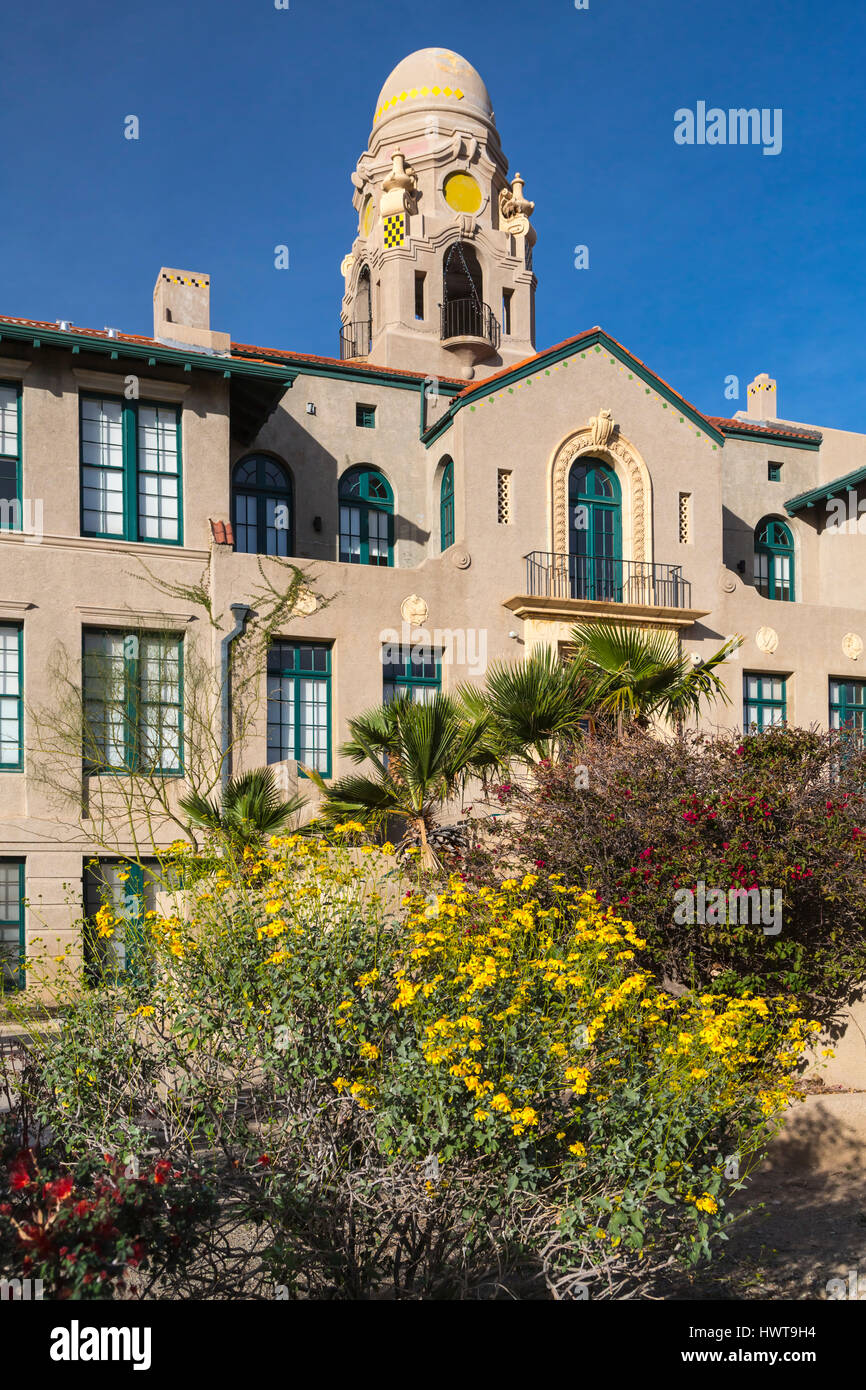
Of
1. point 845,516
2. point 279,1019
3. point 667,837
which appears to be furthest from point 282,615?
point 845,516

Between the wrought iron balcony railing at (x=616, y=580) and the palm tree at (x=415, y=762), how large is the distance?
6.54 metres

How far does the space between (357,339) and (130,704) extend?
20.0 metres

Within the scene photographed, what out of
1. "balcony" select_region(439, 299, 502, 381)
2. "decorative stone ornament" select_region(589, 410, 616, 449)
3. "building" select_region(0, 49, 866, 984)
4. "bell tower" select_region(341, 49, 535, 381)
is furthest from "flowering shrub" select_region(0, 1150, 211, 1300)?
"balcony" select_region(439, 299, 502, 381)

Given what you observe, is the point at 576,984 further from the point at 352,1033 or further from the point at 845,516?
the point at 845,516

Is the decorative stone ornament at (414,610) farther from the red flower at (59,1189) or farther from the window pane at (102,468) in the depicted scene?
the red flower at (59,1189)

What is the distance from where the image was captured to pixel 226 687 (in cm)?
2017

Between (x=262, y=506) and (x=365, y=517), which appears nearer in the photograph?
(x=262, y=506)

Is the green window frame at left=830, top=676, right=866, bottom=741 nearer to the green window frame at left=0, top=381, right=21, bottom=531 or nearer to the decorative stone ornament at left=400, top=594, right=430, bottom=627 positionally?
the decorative stone ornament at left=400, top=594, right=430, bottom=627

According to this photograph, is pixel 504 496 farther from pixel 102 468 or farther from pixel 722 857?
pixel 722 857

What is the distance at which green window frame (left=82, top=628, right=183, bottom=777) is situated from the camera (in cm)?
1969

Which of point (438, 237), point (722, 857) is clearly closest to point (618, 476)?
point (438, 237)

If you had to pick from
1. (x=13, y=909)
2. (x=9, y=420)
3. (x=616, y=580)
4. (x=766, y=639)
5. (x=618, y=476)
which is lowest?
(x=13, y=909)

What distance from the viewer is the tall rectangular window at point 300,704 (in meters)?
21.0

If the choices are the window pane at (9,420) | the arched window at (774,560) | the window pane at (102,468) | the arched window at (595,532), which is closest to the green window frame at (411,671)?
the arched window at (595,532)
